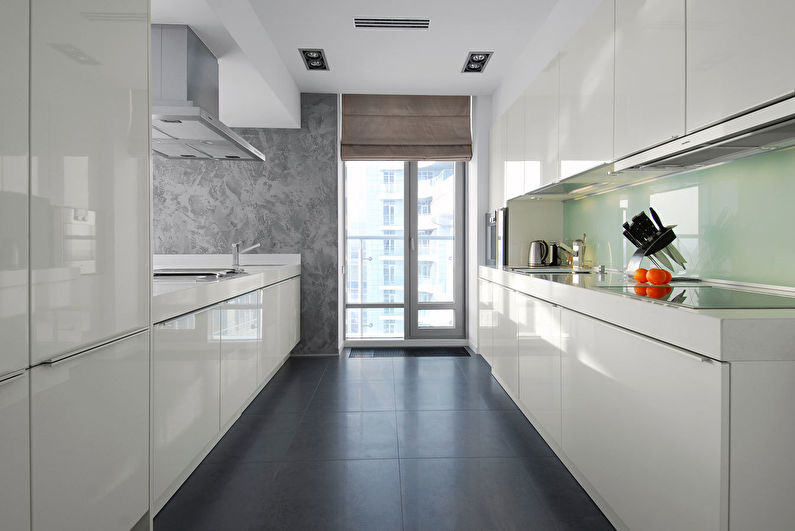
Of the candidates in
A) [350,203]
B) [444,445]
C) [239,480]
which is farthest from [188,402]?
[350,203]

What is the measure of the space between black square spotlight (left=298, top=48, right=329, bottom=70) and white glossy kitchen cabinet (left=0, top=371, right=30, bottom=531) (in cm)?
324

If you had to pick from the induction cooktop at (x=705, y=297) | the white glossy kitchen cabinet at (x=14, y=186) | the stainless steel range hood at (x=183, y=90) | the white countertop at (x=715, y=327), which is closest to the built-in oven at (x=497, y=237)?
the induction cooktop at (x=705, y=297)

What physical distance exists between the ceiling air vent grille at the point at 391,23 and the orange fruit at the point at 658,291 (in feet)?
7.71

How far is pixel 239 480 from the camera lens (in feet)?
7.09

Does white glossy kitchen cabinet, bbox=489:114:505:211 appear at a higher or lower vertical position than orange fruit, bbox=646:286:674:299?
higher

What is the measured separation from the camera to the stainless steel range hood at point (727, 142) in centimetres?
126

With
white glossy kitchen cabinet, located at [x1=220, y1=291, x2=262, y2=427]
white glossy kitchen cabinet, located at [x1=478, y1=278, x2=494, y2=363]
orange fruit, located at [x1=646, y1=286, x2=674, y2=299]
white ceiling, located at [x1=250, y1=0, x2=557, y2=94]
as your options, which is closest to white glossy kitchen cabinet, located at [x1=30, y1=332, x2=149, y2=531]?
white glossy kitchen cabinet, located at [x1=220, y1=291, x2=262, y2=427]

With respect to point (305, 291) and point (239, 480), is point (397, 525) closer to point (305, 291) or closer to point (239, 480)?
point (239, 480)

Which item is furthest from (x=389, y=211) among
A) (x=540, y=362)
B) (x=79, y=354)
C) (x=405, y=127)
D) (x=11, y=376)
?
(x=11, y=376)

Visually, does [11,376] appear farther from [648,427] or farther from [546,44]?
[546,44]

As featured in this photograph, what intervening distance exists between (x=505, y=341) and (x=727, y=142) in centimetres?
201

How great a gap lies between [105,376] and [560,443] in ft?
6.09

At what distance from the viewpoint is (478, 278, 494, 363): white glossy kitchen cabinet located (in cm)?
381

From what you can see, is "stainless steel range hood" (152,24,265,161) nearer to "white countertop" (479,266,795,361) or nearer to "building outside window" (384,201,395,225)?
"white countertop" (479,266,795,361)
